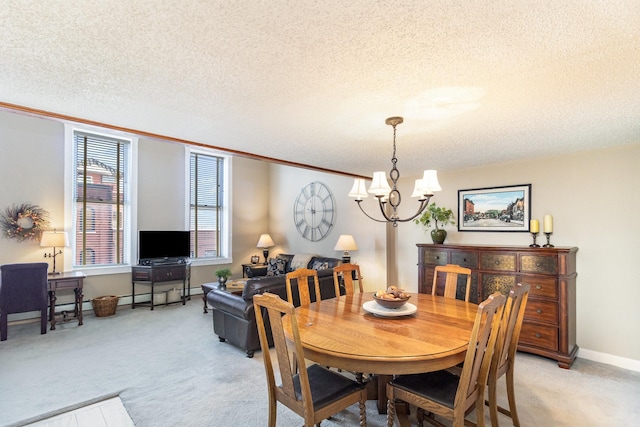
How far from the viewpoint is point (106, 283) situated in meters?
5.54

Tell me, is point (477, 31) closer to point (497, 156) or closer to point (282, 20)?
point (282, 20)

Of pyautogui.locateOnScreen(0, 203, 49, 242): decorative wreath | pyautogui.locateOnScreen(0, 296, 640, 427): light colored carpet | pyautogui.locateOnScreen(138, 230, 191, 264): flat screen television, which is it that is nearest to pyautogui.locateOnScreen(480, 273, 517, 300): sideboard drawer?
pyautogui.locateOnScreen(0, 296, 640, 427): light colored carpet

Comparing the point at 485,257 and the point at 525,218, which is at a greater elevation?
the point at 525,218

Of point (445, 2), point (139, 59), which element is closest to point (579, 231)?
point (445, 2)

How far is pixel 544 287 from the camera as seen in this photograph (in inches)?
134

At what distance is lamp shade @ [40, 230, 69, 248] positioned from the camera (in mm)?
4633

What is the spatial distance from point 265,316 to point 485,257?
2.63 meters

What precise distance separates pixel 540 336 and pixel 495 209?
5.15 ft

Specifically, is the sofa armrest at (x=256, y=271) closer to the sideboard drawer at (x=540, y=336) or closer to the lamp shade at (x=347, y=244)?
the lamp shade at (x=347, y=244)

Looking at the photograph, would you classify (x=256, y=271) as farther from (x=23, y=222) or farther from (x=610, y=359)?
(x=610, y=359)

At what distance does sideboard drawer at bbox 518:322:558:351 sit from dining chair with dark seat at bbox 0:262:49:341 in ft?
19.0

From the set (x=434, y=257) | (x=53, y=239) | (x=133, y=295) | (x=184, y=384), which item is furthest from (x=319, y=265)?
(x=53, y=239)

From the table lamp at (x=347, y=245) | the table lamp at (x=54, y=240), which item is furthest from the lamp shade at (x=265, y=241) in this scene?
the table lamp at (x=54, y=240)

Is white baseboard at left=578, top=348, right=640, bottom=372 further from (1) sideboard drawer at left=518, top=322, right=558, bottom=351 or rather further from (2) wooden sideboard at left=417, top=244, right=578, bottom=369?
(1) sideboard drawer at left=518, top=322, right=558, bottom=351
